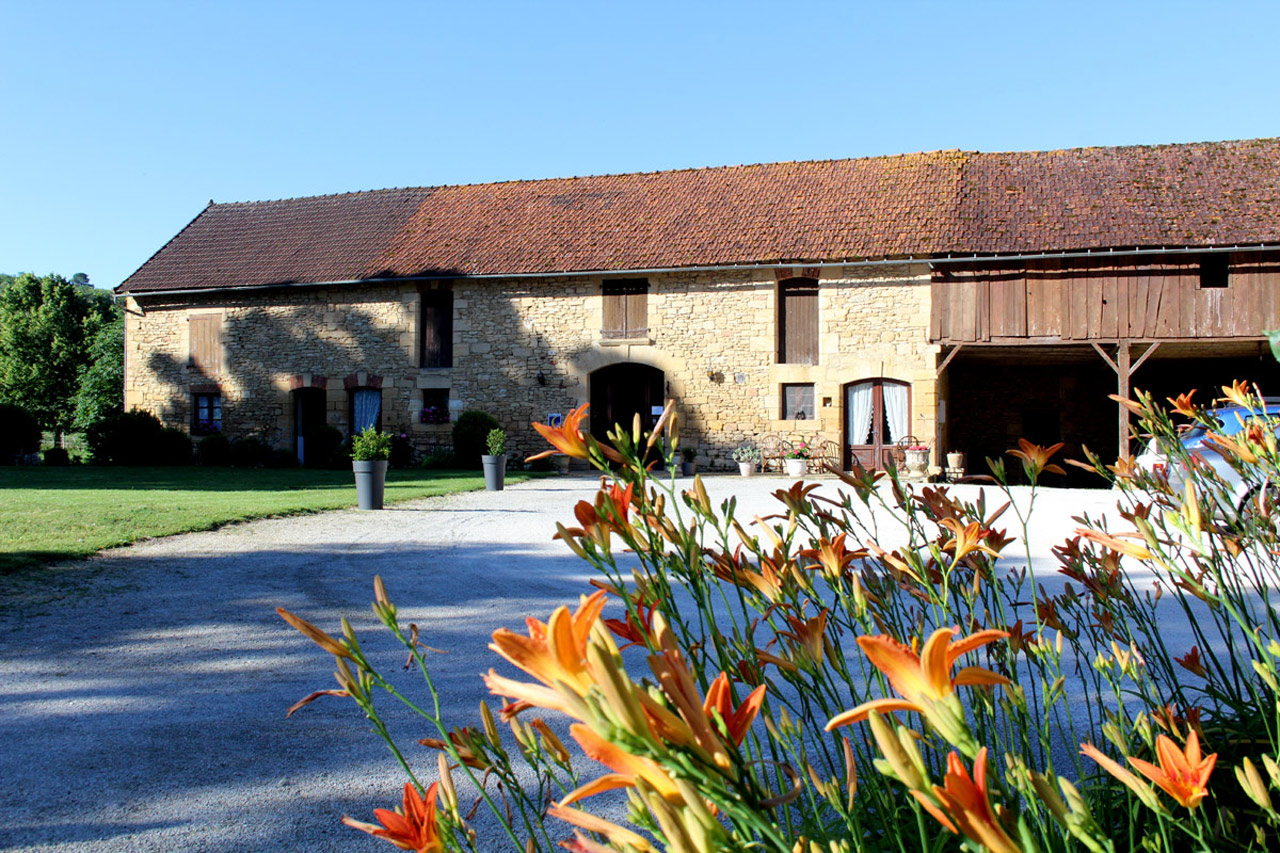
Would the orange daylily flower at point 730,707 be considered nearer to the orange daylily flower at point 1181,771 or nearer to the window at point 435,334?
the orange daylily flower at point 1181,771

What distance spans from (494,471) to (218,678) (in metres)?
9.37

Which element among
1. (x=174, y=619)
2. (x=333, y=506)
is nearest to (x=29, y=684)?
(x=174, y=619)

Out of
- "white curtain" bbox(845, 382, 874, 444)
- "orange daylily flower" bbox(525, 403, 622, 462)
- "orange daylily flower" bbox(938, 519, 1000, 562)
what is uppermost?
"white curtain" bbox(845, 382, 874, 444)

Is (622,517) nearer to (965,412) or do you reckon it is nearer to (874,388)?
(874,388)

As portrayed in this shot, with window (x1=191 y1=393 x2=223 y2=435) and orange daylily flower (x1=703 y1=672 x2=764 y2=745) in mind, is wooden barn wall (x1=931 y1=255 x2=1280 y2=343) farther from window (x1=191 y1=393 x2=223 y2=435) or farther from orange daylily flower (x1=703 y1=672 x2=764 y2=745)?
orange daylily flower (x1=703 y1=672 x2=764 y2=745)

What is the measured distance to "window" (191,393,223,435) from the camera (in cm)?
2122

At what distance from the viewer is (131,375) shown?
22.1 meters

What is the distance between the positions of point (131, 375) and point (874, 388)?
17.9 m

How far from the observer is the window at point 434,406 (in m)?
19.7

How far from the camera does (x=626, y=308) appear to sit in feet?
61.5

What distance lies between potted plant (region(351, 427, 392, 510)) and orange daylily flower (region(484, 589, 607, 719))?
33.4 feet

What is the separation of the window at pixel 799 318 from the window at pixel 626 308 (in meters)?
2.83

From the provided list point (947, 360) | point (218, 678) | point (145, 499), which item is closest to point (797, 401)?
point (947, 360)

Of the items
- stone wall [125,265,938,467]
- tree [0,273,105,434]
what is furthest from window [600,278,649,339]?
tree [0,273,105,434]
